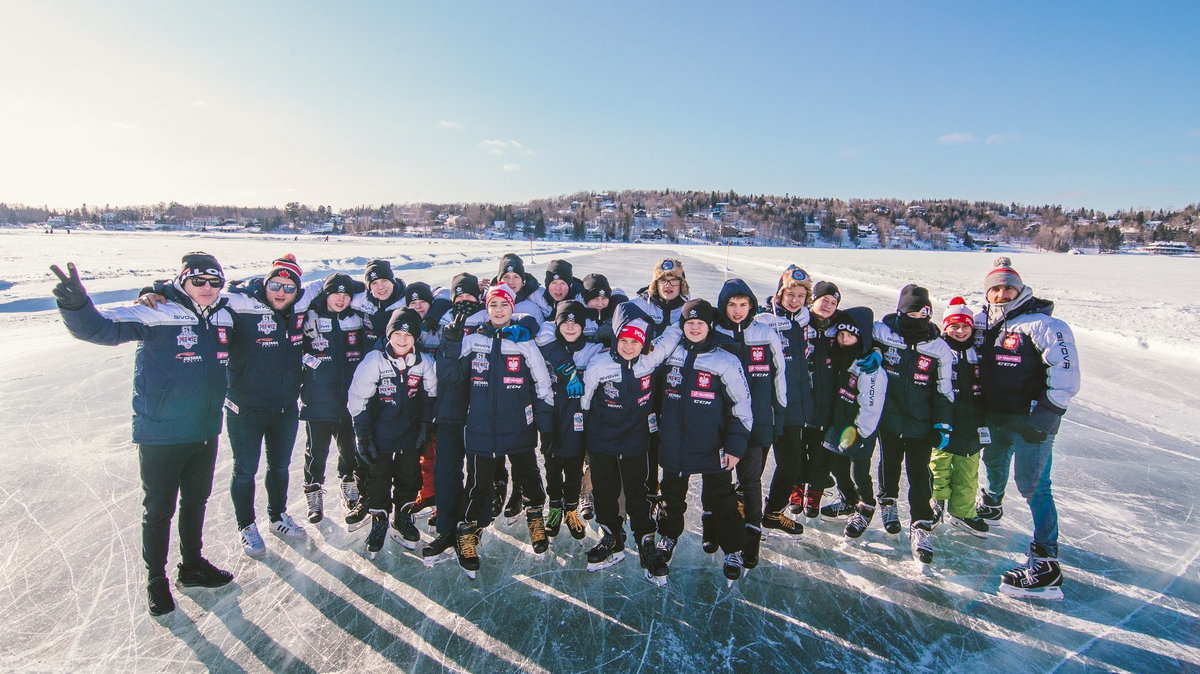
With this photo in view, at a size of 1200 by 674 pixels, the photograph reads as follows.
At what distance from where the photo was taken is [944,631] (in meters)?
2.57

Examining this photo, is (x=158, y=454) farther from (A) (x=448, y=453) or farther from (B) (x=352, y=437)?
(A) (x=448, y=453)

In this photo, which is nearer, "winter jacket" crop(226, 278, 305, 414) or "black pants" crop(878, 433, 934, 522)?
"winter jacket" crop(226, 278, 305, 414)

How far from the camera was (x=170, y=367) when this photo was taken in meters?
2.53

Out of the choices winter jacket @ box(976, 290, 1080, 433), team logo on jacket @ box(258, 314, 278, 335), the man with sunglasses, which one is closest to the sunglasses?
the man with sunglasses

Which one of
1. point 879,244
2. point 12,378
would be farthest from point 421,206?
point 12,378

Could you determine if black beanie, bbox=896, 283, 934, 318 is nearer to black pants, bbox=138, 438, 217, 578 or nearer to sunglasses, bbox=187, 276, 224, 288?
sunglasses, bbox=187, 276, 224, 288

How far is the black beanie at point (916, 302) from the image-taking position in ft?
10.0

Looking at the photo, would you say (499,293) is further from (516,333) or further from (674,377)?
(674,377)

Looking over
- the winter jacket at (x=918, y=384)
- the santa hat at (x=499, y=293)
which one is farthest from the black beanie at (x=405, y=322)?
the winter jacket at (x=918, y=384)

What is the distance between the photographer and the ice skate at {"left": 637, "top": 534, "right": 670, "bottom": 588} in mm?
2875

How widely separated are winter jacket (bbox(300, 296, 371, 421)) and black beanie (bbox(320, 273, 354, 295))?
0.25 feet

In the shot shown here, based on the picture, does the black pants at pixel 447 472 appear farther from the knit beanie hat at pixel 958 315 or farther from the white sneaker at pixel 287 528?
the knit beanie hat at pixel 958 315

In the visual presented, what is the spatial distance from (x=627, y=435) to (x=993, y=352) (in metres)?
2.28

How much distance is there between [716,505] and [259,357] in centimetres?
284
